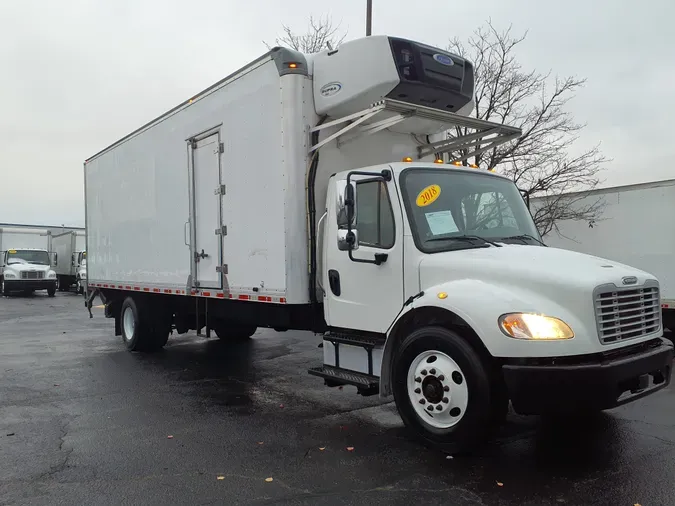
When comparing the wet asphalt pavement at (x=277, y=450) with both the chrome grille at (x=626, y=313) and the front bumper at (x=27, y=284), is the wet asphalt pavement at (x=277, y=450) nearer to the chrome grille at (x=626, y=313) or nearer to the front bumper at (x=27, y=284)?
the chrome grille at (x=626, y=313)

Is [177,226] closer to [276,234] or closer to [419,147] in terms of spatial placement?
[276,234]

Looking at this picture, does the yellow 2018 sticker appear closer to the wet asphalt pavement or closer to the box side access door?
the wet asphalt pavement

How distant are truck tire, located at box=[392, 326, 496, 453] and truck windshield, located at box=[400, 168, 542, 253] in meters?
0.89

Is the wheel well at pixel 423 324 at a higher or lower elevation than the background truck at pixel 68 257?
Result: lower

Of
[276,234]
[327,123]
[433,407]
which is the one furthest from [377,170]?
[433,407]

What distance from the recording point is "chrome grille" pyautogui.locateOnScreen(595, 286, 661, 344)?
4.39 metres

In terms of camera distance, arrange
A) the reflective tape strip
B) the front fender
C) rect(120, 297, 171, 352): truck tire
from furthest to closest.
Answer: rect(120, 297, 171, 352): truck tire → the reflective tape strip → the front fender

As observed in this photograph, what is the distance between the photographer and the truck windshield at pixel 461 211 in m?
5.32

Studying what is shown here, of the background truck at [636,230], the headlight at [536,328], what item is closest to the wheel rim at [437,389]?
the headlight at [536,328]

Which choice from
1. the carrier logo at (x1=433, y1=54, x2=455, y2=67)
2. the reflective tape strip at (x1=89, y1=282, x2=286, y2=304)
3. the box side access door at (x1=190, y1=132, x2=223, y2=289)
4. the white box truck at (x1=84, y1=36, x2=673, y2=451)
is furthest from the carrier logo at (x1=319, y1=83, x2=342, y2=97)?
the reflective tape strip at (x1=89, y1=282, x2=286, y2=304)

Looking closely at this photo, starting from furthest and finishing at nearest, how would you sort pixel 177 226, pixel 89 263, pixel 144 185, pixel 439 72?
pixel 89 263 → pixel 144 185 → pixel 177 226 → pixel 439 72

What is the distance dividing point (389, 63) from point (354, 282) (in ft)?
7.25

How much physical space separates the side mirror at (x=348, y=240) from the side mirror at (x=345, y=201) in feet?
0.32

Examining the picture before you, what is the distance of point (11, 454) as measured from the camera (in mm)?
5129
